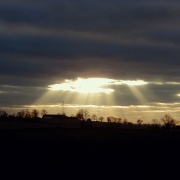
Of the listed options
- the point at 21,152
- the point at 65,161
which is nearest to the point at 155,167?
the point at 65,161

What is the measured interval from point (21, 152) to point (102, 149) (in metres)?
4.28

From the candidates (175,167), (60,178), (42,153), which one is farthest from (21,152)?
(175,167)

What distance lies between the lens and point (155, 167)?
23922 millimetres

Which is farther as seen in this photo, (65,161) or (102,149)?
(102,149)

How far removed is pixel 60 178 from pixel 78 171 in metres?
1.29

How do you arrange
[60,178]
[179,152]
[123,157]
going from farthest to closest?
[179,152] < [123,157] < [60,178]

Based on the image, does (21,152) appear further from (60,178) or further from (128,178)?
(128,178)

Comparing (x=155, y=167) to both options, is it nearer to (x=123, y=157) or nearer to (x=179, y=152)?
(x=123, y=157)

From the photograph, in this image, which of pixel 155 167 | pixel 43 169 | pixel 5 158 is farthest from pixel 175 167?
pixel 5 158

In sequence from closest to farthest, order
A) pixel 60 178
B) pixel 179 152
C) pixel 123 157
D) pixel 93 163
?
pixel 60 178 → pixel 93 163 → pixel 123 157 → pixel 179 152

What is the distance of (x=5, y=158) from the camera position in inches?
933

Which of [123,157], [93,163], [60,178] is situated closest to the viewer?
[60,178]

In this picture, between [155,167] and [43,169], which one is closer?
[43,169]

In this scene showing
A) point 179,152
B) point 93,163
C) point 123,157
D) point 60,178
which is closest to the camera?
point 60,178
